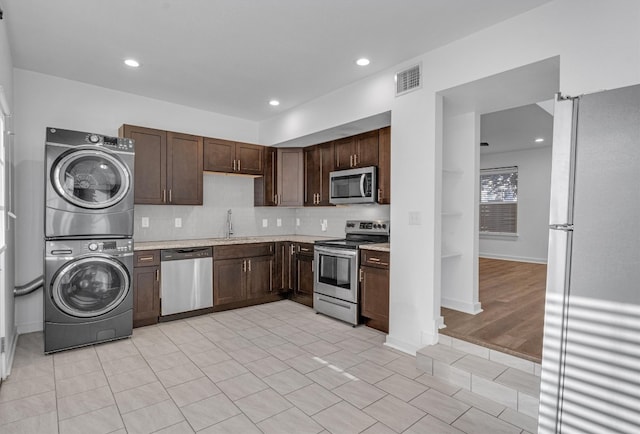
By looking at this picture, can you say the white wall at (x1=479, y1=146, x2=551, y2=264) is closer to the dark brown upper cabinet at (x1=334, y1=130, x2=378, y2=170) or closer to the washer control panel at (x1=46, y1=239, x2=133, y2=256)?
the dark brown upper cabinet at (x1=334, y1=130, x2=378, y2=170)

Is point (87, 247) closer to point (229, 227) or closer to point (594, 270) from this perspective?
point (229, 227)

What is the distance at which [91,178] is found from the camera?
10.9 ft

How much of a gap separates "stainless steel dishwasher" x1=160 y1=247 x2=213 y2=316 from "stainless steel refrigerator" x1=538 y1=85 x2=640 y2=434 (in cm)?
365

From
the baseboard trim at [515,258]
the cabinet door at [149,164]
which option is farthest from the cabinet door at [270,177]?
the baseboard trim at [515,258]

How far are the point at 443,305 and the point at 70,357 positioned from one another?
12.4 feet

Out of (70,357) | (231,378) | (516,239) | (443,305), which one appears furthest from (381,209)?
(516,239)

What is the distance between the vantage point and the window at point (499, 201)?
787 centimetres

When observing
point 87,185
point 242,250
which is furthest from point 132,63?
point 242,250

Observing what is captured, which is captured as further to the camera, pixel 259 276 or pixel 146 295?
pixel 259 276

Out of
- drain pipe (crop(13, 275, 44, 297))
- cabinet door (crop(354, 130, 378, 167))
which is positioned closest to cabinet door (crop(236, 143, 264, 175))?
cabinet door (crop(354, 130, 378, 167))

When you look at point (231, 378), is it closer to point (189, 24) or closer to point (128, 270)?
point (128, 270)

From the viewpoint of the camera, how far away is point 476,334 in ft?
9.74

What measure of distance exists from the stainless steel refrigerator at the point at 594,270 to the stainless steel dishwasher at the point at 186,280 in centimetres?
365

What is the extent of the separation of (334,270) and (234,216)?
1996 mm
